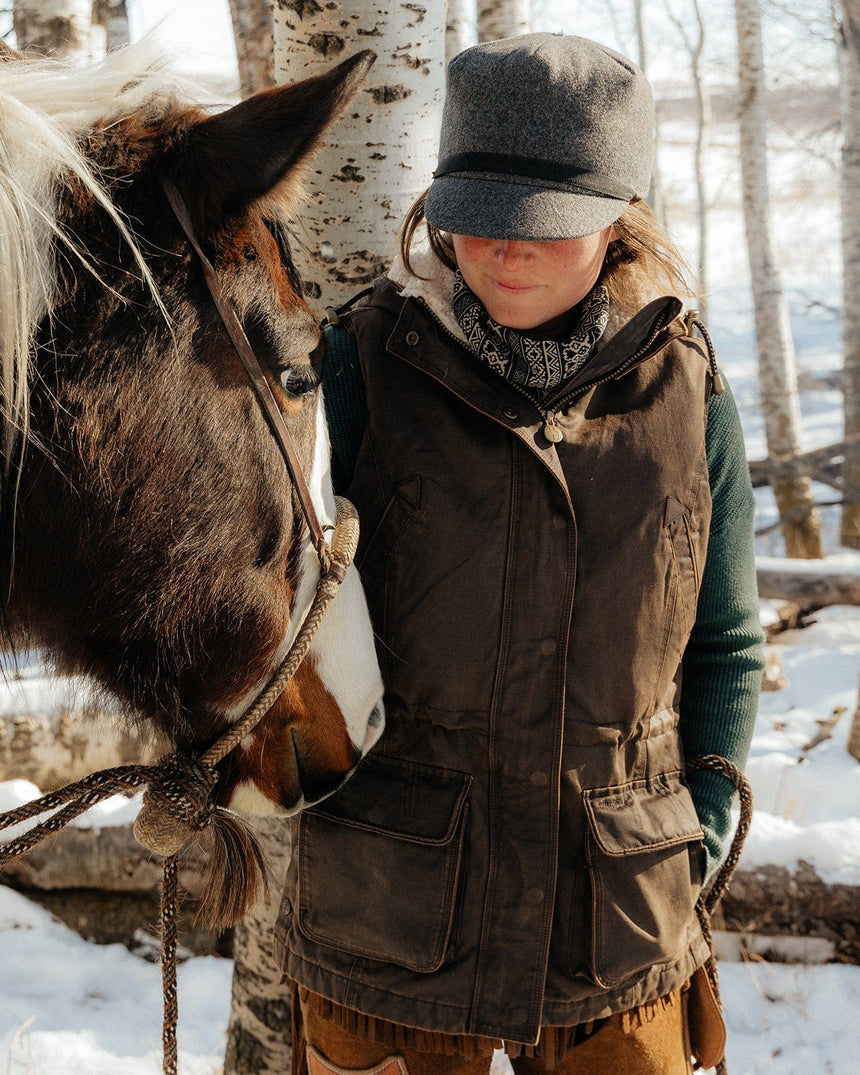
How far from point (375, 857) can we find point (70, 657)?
0.56 metres

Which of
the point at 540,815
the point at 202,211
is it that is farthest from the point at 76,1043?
Answer: the point at 202,211

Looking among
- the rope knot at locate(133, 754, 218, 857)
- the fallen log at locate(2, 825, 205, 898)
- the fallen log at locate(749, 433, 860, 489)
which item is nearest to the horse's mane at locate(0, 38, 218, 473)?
the rope knot at locate(133, 754, 218, 857)

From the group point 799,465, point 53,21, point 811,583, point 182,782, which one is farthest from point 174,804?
point 799,465

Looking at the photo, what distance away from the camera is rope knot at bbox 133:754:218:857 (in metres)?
1.42

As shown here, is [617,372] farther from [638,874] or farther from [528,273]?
[638,874]

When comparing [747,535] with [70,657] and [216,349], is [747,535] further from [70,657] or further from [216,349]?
[70,657]

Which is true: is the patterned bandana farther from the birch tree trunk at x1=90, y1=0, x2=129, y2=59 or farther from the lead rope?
the birch tree trunk at x1=90, y1=0, x2=129, y2=59

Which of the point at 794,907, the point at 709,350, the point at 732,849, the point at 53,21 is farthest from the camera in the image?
the point at 53,21

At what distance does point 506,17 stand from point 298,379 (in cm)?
503

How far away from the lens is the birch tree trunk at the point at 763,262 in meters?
9.71

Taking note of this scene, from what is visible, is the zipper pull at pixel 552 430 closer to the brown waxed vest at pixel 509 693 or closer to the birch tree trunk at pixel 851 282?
the brown waxed vest at pixel 509 693

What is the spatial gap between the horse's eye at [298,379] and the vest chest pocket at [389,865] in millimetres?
598

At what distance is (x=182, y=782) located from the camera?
144 cm

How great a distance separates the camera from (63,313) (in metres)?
1.24
